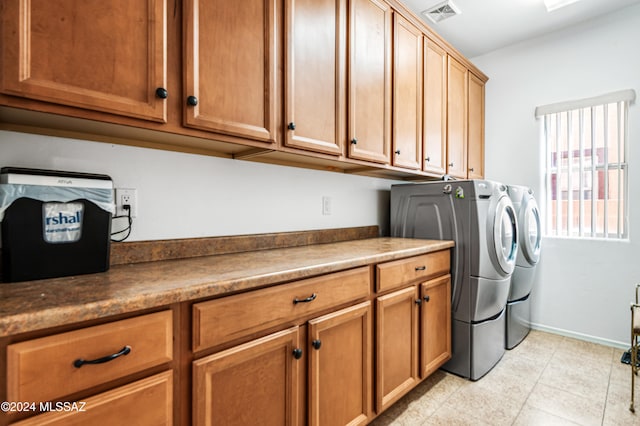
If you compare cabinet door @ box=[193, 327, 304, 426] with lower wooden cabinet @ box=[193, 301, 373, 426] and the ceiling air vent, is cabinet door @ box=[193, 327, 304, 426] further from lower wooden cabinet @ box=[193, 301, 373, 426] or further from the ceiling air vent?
the ceiling air vent

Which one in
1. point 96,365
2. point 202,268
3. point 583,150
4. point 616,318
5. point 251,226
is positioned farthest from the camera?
point 583,150

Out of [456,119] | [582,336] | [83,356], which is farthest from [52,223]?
[582,336]

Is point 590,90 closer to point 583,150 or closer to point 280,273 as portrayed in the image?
point 583,150

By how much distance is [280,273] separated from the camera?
1122mm

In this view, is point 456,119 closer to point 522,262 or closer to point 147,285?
point 522,262

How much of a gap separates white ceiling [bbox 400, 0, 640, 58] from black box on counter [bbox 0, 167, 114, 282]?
99.8 inches

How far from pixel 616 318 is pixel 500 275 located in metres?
1.28

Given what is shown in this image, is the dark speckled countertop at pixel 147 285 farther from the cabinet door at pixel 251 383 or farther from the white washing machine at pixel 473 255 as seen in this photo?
the white washing machine at pixel 473 255

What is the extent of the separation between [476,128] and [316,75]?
219cm

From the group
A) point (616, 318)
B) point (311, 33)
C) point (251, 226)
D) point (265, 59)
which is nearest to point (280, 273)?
point (251, 226)

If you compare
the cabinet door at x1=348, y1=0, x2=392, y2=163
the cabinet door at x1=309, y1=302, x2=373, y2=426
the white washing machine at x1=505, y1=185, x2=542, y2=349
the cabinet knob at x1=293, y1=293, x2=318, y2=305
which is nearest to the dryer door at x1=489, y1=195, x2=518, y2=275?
the white washing machine at x1=505, y1=185, x2=542, y2=349

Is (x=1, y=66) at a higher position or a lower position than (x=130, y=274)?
higher

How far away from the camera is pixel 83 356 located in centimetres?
73

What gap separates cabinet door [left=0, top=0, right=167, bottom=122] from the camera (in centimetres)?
85
